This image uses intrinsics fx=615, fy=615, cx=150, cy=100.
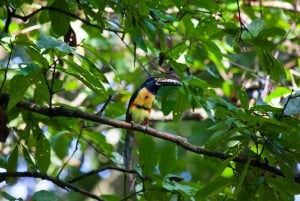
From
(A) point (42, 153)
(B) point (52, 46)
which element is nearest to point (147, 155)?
(A) point (42, 153)

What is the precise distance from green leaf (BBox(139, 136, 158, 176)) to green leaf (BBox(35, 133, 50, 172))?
0.31 m

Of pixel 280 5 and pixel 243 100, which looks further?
pixel 280 5

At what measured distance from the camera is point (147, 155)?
73.0 inches

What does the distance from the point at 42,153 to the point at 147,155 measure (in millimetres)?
352

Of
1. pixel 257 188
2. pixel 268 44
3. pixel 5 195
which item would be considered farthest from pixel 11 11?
pixel 257 188

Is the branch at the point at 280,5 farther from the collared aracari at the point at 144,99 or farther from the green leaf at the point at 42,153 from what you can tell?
the green leaf at the point at 42,153

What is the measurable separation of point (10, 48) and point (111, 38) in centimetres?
201

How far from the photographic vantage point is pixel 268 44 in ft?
5.70

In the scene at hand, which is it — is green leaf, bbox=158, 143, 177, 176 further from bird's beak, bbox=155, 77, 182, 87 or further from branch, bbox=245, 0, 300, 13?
branch, bbox=245, 0, 300, 13

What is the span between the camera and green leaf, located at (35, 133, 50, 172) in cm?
194

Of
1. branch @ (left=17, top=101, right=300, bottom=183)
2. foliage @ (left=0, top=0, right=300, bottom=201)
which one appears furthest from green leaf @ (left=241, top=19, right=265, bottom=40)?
branch @ (left=17, top=101, right=300, bottom=183)

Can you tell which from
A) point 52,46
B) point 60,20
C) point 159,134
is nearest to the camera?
point 52,46

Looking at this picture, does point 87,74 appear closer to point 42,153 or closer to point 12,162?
point 42,153

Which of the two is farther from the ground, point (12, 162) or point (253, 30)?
point (253, 30)
